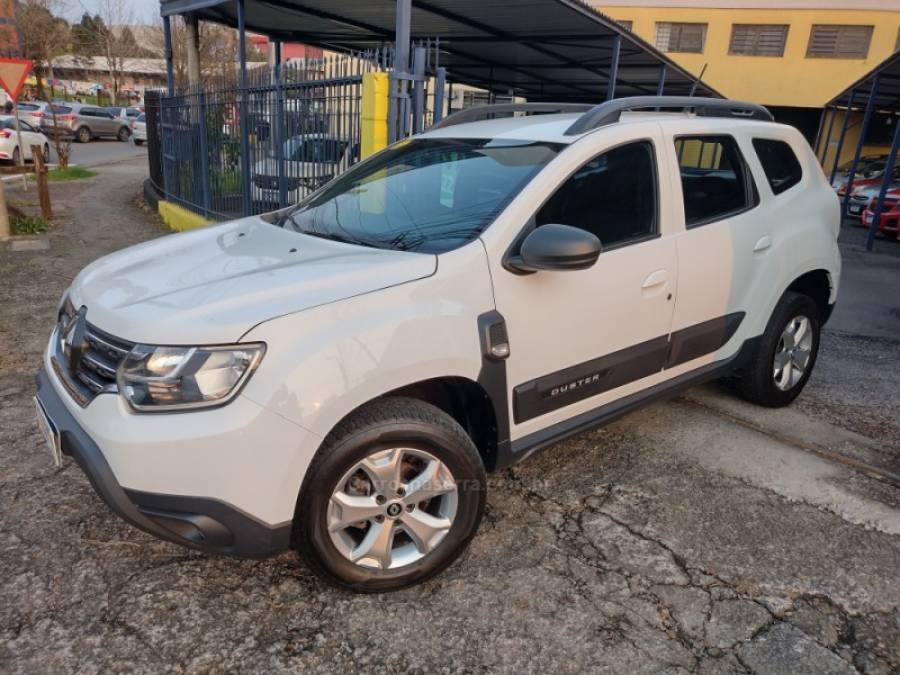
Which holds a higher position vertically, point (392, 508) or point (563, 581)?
point (392, 508)

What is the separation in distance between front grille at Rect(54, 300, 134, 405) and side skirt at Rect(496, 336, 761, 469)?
1.45 m

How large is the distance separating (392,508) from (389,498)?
0.04 metres

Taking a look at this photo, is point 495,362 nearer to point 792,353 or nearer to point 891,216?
point 792,353

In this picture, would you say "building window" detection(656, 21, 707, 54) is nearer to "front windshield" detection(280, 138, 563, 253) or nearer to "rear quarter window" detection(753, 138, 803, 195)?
"rear quarter window" detection(753, 138, 803, 195)

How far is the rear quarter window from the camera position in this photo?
3.88 meters

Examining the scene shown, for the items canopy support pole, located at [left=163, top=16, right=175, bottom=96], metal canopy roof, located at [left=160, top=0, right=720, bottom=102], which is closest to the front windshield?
metal canopy roof, located at [left=160, top=0, right=720, bottom=102]

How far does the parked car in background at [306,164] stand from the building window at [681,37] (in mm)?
25120

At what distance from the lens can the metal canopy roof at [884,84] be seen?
10.7m

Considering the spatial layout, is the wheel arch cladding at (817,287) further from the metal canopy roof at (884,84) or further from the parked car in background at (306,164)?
the metal canopy roof at (884,84)

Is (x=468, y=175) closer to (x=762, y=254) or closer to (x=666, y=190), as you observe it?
(x=666, y=190)

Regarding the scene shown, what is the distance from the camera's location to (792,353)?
422 cm

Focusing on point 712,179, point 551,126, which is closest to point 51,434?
point 551,126

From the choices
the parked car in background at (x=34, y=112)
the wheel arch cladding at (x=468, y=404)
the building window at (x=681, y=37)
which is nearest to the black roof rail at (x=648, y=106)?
the wheel arch cladding at (x=468, y=404)

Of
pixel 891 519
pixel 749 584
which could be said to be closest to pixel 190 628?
pixel 749 584
